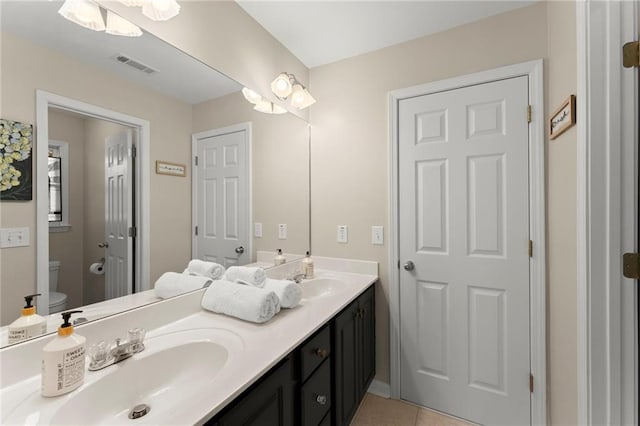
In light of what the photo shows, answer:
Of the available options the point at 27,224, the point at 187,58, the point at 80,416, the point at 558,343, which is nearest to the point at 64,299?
the point at 27,224

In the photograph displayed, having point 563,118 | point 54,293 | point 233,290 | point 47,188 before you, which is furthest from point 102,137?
point 563,118

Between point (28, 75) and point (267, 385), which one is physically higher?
point (28, 75)

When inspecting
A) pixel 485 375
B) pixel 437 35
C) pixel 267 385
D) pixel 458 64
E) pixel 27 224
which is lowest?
pixel 485 375

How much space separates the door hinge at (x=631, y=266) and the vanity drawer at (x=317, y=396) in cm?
117

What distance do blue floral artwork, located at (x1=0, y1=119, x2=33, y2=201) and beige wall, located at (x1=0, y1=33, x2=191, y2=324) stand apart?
0.08ft

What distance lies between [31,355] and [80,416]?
261 millimetres

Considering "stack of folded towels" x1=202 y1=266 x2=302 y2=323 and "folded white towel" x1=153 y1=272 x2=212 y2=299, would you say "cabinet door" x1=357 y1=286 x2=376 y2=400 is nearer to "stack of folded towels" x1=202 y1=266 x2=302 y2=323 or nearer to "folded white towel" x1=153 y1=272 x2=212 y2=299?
"stack of folded towels" x1=202 y1=266 x2=302 y2=323

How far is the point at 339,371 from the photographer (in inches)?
54.5

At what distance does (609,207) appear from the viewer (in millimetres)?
943

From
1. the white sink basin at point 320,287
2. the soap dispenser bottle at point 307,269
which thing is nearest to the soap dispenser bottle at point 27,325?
the white sink basin at point 320,287

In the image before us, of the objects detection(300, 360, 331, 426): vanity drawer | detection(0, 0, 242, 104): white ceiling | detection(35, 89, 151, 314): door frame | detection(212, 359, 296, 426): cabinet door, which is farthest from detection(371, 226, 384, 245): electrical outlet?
detection(35, 89, 151, 314): door frame

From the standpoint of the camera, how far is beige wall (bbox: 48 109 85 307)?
837 mm

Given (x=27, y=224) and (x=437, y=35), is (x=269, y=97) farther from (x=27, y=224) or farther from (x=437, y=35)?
(x=27, y=224)

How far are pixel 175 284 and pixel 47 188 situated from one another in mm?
577
